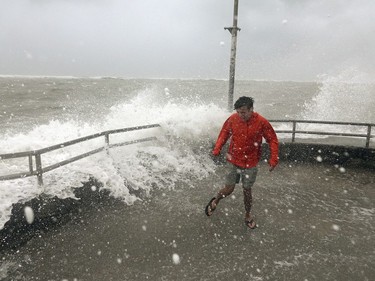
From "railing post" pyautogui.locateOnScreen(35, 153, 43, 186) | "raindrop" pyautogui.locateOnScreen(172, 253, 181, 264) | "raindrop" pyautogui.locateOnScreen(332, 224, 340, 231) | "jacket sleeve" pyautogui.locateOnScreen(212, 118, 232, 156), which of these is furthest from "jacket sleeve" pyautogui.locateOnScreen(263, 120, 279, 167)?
"railing post" pyautogui.locateOnScreen(35, 153, 43, 186)

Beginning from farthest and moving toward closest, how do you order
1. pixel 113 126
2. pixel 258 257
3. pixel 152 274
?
pixel 113 126 → pixel 258 257 → pixel 152 274

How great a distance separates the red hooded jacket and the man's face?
0.09 metres

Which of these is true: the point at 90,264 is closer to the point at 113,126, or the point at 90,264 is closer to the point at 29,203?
the point at 29,203

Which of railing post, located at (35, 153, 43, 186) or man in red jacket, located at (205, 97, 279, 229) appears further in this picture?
railing post, located at (35, 153, 43, 186)

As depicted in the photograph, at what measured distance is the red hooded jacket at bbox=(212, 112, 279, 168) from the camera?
15.6ft

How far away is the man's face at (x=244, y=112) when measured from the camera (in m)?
4.60

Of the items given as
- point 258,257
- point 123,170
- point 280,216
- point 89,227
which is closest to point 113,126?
point 123,170

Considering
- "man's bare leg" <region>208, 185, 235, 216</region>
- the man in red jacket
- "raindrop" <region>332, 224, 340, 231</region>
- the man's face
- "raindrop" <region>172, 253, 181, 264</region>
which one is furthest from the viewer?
"man's bare leg" <region>208, 185, 235, 216</region>

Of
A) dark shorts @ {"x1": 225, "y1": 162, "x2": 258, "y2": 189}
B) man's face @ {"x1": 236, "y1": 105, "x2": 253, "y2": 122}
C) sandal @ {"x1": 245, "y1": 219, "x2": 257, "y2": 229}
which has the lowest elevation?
sandal @ {"x1": 245, "y1": 219, "x2": 257, "y2": 229}

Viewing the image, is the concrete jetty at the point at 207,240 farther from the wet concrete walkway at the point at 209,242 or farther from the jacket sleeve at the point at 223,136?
the jacket sleeve at the point at 223,136

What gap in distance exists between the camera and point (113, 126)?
12211mm

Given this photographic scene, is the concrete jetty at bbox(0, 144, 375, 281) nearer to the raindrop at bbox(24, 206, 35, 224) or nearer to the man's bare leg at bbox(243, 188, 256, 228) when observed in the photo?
the man's bare leg at bbox(243, 188, 256, 228)

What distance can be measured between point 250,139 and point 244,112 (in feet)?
1.41

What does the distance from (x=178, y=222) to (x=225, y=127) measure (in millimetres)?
1757
